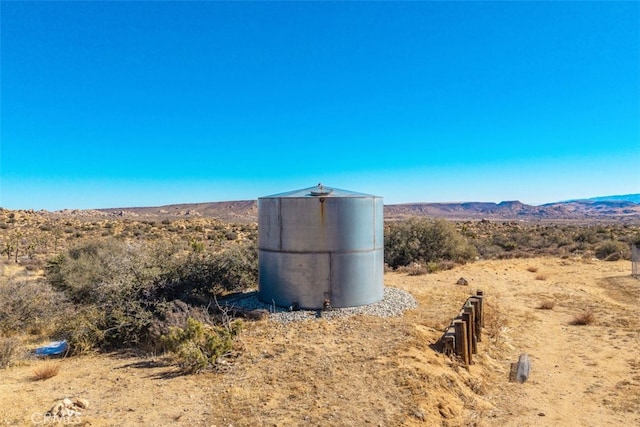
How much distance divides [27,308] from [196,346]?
522 centimetres

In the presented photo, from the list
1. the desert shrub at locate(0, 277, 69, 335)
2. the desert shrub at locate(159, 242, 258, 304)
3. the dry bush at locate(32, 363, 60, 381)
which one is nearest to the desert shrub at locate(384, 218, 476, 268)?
the desert shrub at locate(159, 242, 258, 304)

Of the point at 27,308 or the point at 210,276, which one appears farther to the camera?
the point at 210,276

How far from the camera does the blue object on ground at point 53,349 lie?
8547mm

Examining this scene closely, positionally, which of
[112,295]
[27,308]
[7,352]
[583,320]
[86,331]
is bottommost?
[583,320]

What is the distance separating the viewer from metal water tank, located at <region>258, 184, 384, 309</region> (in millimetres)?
10445

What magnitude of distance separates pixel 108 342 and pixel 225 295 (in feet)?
12.7

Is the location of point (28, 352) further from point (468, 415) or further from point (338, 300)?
point (468, 415)

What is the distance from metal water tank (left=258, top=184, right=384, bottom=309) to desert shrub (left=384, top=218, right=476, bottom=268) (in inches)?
402

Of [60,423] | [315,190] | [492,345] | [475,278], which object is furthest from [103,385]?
[475,278]

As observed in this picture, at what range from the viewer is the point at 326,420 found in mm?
5668

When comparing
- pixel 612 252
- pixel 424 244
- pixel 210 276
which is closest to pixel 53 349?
pixel 210 276

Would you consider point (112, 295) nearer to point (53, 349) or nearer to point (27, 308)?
point (53, 349)

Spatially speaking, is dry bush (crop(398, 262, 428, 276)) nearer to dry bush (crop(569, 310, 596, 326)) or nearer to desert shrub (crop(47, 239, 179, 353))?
dry bush (crop(569, 310, 596, 326))

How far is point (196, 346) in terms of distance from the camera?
7.38m
